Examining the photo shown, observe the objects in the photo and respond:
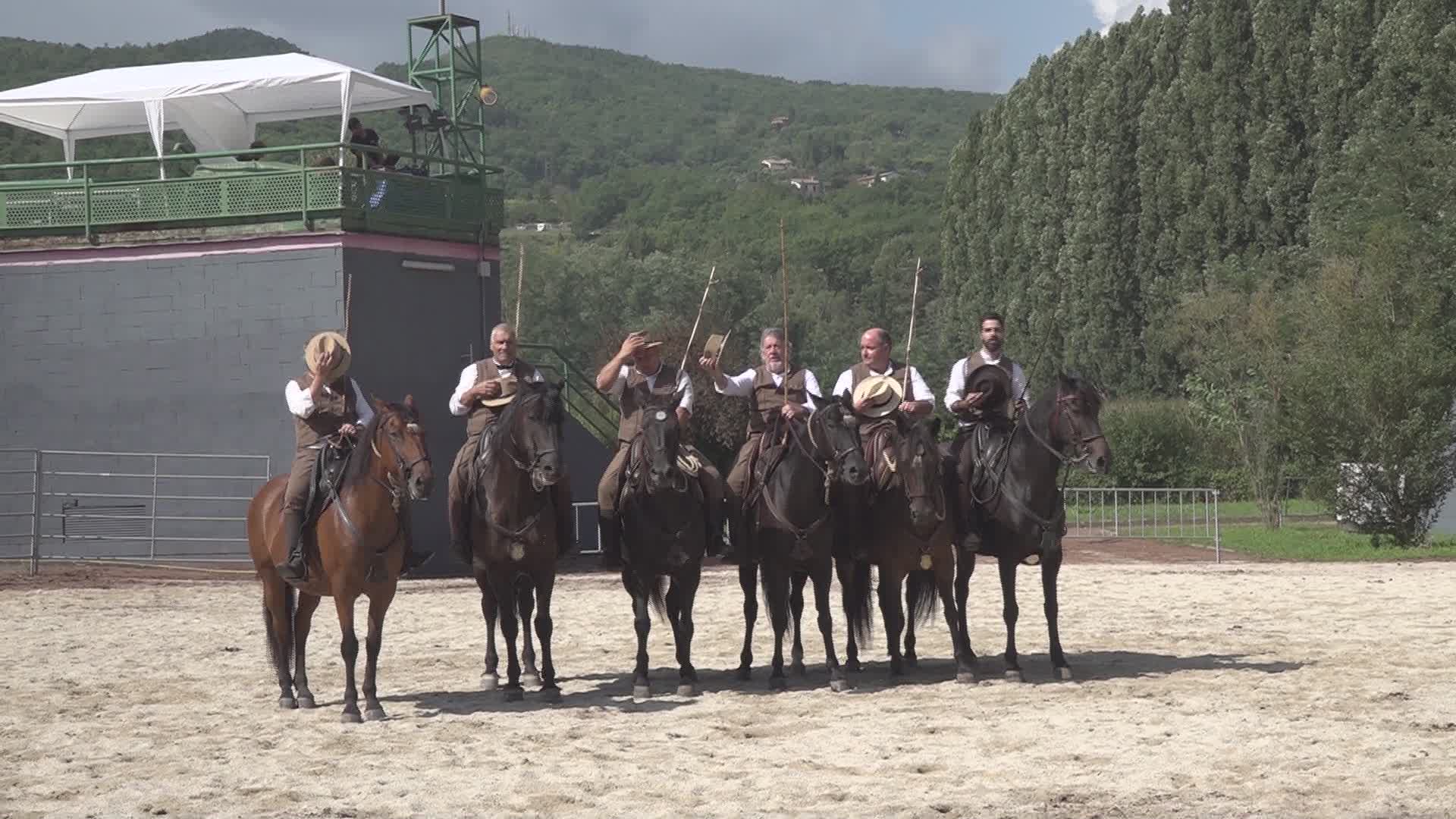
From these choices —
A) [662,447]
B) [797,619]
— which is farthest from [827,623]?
[662,447]

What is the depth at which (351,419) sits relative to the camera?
38.2 ft

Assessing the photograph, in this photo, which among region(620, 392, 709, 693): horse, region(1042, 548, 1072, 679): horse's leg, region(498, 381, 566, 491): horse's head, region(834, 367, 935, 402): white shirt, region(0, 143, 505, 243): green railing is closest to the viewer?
region(498, 381, 566, 491): horse's head

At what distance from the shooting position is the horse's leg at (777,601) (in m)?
11.9

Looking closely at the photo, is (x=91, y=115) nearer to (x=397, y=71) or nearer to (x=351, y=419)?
(x=351, y=419)

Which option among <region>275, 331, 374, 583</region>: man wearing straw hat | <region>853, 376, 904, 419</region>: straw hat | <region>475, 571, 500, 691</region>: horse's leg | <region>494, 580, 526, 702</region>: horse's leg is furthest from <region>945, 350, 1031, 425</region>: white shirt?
<region>275, 331, 374, 583</region>: man wearing straw hat

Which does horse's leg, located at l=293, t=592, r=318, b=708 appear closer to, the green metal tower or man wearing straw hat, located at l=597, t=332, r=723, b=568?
man wearing straw hat, located at l=597, t=332, r=723, b=568

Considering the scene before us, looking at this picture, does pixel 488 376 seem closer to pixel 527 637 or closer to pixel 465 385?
pixel 465 385

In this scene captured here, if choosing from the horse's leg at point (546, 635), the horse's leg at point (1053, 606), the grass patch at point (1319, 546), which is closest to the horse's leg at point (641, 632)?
the horse's leg at point (546, 635)

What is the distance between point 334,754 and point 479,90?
19303mm

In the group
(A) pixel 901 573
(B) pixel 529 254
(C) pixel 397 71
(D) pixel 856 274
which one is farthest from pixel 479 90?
(C) pixel 397 71

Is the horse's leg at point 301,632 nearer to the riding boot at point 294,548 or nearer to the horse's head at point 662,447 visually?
the riding boot at point 294,548

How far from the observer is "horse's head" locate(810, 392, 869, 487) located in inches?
442

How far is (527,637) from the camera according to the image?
12570mm

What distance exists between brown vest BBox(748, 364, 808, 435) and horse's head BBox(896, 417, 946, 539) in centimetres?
85
